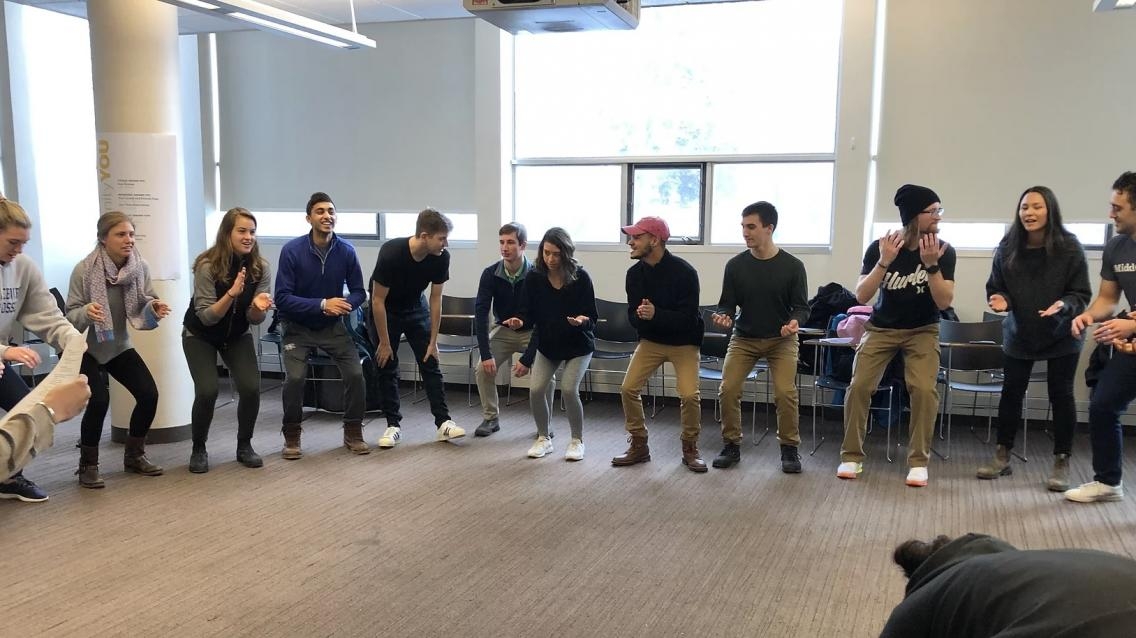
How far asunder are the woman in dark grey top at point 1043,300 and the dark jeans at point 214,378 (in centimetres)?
419

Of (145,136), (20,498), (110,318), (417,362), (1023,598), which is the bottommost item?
(20,498)

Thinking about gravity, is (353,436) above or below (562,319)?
below

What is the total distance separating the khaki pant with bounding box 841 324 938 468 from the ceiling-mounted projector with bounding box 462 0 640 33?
7.35 ft

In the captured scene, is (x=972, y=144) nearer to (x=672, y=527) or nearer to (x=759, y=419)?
(x=759, y=419)

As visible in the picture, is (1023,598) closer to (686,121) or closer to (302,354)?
(302,354)

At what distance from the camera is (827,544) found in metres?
3.88

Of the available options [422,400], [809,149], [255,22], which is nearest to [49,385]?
[255,22]

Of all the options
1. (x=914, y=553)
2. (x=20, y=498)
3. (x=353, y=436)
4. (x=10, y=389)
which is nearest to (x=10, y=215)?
(x=10, y=389)

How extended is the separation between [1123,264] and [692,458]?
2.49 metres

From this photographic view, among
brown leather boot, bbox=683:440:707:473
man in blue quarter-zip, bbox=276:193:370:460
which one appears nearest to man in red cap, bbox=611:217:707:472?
brown leather boot, bbox=683:440:707:473

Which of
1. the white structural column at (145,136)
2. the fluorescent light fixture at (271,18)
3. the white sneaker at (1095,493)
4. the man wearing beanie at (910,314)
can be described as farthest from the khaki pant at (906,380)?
the white structural column at (145,136)

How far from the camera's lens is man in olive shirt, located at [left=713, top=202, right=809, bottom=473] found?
499cm

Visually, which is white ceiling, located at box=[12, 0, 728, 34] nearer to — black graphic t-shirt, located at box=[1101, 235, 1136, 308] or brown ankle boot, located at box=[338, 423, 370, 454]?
brown ankle boot, located at box=[338, 423, 370, 454]

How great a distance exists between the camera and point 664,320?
16.3 ft
